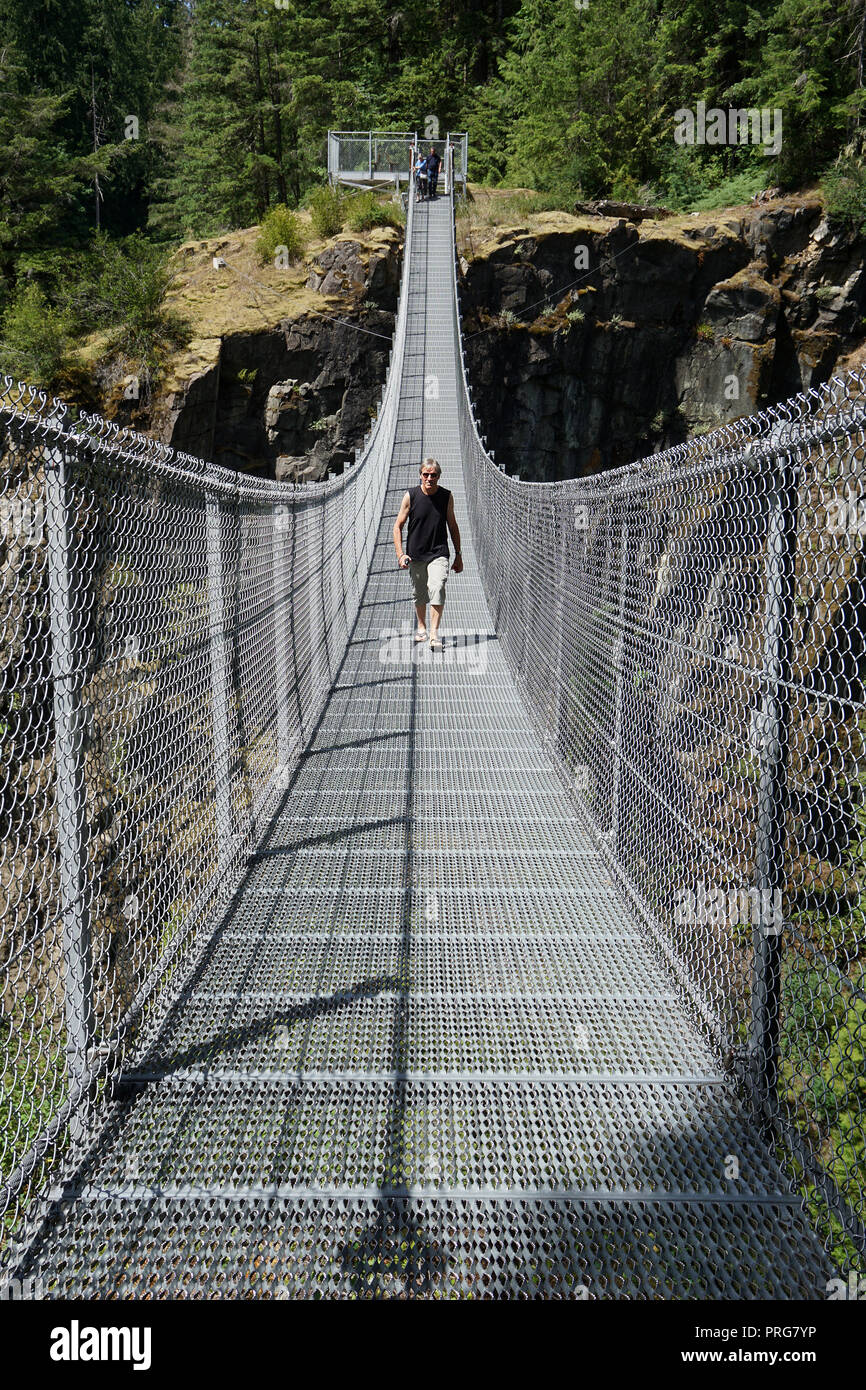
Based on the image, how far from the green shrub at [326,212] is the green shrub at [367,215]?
6.7 inches

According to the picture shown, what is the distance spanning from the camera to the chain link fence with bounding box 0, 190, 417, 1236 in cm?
155

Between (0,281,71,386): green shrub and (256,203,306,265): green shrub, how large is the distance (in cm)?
346

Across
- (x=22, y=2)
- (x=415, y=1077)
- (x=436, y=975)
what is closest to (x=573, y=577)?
(x=436, y=975)

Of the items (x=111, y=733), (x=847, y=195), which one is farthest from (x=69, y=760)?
(x=847, y=195)

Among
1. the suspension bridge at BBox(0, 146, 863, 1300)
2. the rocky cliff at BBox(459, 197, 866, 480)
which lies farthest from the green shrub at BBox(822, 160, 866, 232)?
the suspension bridge at BBox(0, 146, 863, 1300)

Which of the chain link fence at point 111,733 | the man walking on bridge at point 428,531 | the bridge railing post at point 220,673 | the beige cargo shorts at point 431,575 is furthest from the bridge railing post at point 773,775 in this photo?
the beige cargo shorts at point 431,575

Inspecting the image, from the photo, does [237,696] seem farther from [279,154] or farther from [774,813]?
[279,154]

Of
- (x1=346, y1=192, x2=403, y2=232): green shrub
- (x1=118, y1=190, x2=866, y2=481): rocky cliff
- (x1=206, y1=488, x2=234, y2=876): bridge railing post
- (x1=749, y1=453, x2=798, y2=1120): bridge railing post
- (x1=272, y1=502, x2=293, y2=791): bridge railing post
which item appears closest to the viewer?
(x1=749, y1=453, x2=798, y2=1120): bridge railing post

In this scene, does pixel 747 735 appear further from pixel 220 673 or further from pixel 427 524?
pixel 427 524

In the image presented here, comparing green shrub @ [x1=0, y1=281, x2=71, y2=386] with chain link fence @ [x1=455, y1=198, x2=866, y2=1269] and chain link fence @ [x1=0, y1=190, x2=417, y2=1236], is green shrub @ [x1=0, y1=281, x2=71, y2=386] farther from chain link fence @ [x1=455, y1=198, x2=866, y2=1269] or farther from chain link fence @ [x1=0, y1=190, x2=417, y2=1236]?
chain link fence @ [x1=455, y1=198, x2=866, y2=1269]

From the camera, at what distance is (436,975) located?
2.38m

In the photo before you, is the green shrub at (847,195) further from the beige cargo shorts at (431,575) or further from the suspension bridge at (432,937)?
the suspension bridge at (432,937)

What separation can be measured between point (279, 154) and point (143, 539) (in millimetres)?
23512

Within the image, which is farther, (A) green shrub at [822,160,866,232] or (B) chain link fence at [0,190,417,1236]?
(A) green shrub at [822,160,866,232]
